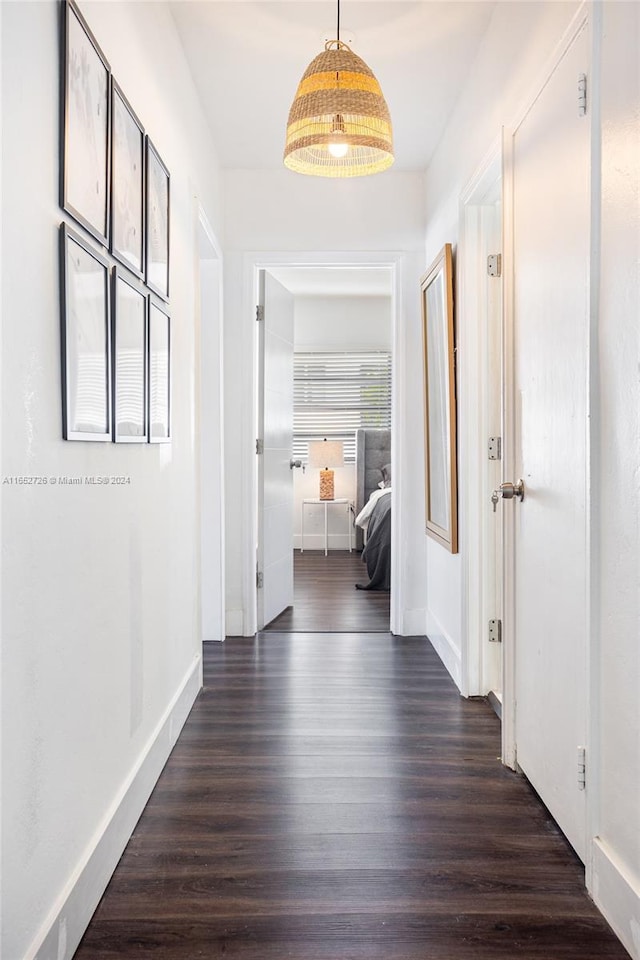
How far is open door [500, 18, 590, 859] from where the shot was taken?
1.77m

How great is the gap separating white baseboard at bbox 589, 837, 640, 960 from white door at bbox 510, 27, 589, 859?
14 centimetres

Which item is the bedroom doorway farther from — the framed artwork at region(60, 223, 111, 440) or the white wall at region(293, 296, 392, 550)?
the framed artwork at region(60, 223, 111, 440)

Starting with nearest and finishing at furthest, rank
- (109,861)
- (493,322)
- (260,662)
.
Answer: (109,861) → (493,322) → (260,662)

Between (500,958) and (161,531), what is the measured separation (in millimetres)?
1512

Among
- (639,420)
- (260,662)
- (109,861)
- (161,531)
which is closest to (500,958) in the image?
(109,861)

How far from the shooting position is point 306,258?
4.07 meters

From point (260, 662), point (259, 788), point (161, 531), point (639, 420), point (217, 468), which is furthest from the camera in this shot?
point (217, 468)

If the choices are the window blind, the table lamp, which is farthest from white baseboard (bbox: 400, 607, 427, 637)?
the window blind

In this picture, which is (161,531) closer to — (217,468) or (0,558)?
(0,558)

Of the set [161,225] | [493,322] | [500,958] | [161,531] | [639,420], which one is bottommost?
[500,958]

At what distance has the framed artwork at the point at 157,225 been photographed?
219 centimetres

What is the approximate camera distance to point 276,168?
4031mm

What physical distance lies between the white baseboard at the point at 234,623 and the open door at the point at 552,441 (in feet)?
6.93

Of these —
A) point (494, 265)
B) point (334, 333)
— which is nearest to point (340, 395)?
point (334, 333)
